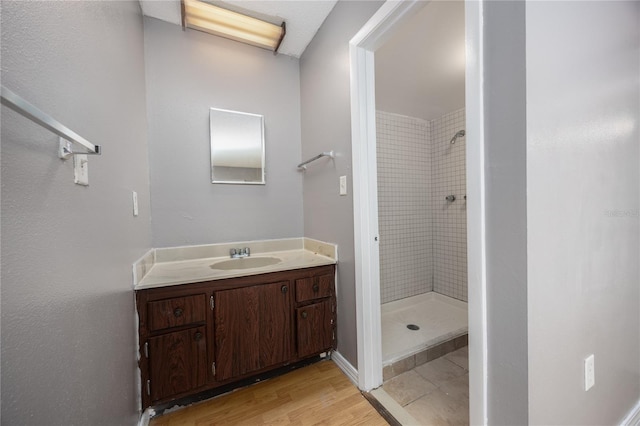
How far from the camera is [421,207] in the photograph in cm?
285

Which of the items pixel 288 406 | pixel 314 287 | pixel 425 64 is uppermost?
pixel 425 64

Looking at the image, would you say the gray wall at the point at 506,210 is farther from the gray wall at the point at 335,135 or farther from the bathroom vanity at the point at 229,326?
the bathroom vanity at the point at 229,326

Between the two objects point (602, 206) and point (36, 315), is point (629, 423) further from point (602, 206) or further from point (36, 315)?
point (36, 315)

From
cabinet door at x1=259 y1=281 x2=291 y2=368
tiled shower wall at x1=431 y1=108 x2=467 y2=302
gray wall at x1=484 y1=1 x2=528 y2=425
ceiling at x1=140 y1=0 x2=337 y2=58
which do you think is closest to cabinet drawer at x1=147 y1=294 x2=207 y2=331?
cabinet door at x1=259 y1=281 x2=291 y2=368

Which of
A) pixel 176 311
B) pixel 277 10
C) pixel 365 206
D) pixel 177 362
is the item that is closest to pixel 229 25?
pixel 277 10

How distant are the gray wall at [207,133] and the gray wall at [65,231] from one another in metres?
0.60

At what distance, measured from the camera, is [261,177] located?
6.45ft

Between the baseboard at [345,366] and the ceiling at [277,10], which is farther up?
the ceiling at [277,10]

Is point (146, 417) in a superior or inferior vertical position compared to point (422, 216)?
inferior

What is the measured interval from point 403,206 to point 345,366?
1.79 m

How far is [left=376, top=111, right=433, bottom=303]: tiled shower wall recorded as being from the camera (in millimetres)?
2623

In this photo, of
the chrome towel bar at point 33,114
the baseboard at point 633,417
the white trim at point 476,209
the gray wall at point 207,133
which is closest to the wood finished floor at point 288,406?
the white trim at point 476,209

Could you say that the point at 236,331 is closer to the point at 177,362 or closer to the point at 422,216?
the point at 177,362

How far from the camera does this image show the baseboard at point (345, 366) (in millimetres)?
1490
